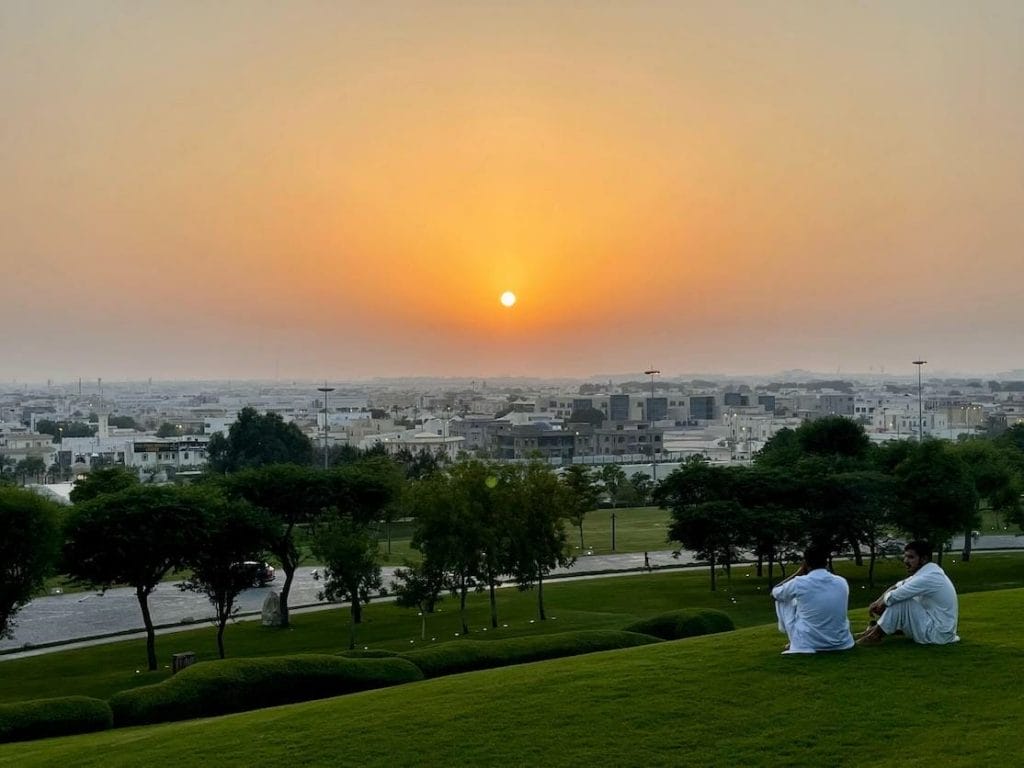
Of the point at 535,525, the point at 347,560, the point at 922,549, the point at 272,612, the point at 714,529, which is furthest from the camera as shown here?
the point at 714,529

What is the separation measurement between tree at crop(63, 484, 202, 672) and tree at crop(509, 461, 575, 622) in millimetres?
8470

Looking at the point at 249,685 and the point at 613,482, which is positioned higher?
the point at 249,685

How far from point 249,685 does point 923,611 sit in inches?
315

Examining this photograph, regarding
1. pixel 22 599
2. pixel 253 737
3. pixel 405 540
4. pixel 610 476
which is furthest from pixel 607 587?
pixel 610 476

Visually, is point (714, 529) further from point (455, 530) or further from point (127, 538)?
point (127, 538)

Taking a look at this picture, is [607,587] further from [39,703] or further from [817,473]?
[39,703]

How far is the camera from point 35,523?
85.5 feet

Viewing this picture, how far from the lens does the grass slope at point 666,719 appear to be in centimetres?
880

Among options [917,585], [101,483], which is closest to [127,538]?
[101,483]

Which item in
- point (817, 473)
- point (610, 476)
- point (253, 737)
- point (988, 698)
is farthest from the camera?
point (610, 476)

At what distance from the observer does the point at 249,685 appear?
1409cm

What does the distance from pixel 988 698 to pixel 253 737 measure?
6455 mm

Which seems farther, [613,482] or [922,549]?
[613,482]

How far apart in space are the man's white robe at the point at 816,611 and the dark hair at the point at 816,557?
0.22 ft
